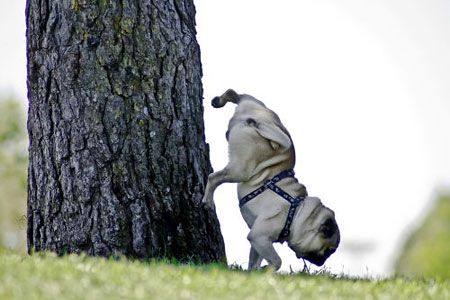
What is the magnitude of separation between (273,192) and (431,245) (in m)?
34.4

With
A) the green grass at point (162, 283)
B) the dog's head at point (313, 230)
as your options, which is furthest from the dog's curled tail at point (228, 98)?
the green grass at point (162, 283)

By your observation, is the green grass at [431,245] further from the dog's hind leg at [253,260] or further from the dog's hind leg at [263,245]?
the dog's hind leg at [263,245]

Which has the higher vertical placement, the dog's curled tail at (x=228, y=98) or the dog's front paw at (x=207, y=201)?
the dog's curled tail at (x=228, y=98)

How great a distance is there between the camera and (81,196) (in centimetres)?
1034

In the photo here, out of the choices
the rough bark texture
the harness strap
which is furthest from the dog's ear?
the rough bark texture

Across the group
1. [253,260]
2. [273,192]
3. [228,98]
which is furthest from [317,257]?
[228,98]

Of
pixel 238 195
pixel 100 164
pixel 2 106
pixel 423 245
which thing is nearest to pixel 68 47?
pixel 100 164

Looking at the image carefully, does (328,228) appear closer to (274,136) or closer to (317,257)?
(317,257)

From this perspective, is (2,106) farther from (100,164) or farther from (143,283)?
(143,283)

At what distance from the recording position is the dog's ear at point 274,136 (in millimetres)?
10164

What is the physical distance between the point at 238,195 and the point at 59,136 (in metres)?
1.83

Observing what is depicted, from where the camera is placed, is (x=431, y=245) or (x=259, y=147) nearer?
(x=259, y=147)

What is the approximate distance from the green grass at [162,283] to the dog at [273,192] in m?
0.65

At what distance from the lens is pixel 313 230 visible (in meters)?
10.1
